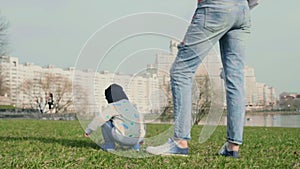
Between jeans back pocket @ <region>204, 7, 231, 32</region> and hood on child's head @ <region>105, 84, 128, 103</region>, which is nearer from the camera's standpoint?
jeans back pocket @ <region>204, 7, 231, 32</region>

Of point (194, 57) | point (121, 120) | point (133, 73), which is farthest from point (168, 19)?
point (121, 120)

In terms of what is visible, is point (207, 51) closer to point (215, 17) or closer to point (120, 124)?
point (215, 17)

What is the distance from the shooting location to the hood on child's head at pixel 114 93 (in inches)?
155

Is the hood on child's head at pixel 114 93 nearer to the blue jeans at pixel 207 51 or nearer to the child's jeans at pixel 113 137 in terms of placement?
the child's jeans at pixel 113 137

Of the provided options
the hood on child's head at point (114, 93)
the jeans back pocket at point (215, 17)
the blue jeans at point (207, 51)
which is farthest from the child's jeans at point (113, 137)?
the jeans back pocket at point (215, 17)

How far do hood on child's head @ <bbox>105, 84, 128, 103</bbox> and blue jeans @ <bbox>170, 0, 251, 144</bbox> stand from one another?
63 centimetres

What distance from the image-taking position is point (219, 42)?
3.81m

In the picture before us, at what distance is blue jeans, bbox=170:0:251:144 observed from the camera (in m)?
3.46

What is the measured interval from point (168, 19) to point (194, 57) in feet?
1.24

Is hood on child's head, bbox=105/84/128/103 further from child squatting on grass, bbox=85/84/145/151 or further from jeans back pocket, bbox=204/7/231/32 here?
jeans back pocket, bbox=204/7/231/32

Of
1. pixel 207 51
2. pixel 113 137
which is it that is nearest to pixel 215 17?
pixel 207 51

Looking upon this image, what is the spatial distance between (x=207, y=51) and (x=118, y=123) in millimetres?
1024

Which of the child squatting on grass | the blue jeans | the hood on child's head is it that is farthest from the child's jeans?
the blue jeans

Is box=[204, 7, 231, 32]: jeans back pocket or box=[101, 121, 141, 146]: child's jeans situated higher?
box=[204, 7, 231, 32]: jeans back pocket
